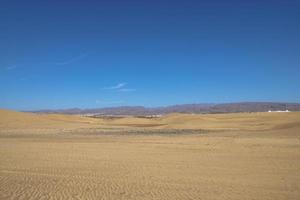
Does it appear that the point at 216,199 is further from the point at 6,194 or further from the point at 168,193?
the point at 6,194

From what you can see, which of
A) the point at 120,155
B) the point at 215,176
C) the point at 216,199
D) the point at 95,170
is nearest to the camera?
the point at 216,199

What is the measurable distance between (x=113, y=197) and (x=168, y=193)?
138 cm

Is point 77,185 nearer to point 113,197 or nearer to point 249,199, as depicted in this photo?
point 113,197

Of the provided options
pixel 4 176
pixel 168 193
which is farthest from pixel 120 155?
pixel 168 193

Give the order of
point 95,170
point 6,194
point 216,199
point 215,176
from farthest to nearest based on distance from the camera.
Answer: point 95,170
point 215,176
point 6,194
point 216,199

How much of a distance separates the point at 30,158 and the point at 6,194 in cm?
691

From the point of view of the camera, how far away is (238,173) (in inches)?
489

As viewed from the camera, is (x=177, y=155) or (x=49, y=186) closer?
(x=49, y=186)

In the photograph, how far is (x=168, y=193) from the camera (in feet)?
31.8

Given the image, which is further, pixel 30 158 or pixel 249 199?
pixel 30 158

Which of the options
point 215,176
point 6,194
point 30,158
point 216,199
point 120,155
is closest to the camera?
point 216,199

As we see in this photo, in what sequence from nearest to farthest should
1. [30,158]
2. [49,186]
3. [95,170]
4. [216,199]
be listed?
[216,199]
[49,186]
[95,170]
[30,158]

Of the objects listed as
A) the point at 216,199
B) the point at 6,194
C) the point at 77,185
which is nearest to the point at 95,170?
the point at 77,185

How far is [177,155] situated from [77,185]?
7.34 metres
